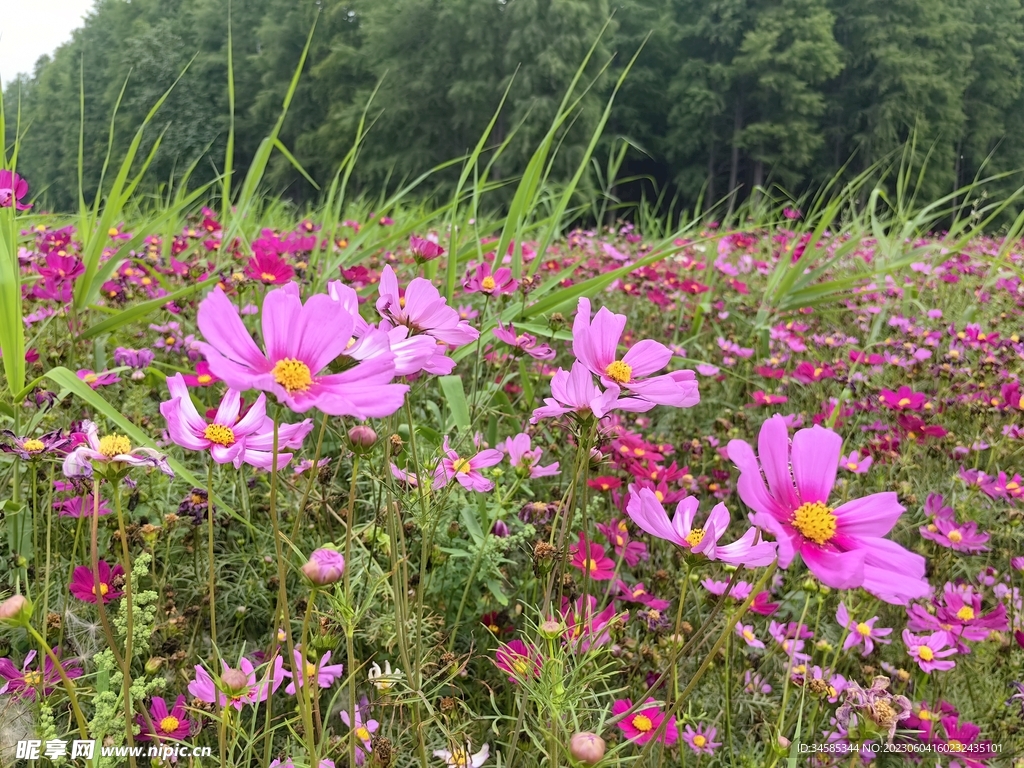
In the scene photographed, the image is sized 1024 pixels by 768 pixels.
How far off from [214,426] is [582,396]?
1.01 ft

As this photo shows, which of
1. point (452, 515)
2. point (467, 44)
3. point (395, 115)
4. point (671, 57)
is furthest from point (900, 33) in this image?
point (452, 515)

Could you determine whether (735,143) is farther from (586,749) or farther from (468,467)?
(586,749)

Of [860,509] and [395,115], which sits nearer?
[860,509]

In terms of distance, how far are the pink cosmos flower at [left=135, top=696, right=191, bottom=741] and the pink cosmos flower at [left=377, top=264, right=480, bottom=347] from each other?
1.31 ft

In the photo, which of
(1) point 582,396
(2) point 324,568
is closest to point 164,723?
(2) point 324,568

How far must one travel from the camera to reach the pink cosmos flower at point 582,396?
0.49m

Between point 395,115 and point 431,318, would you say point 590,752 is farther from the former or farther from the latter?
point 395,115

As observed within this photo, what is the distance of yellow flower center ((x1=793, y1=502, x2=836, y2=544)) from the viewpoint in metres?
0.40

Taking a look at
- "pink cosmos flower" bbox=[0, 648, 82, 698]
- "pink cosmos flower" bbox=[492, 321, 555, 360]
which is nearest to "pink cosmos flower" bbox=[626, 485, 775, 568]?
"pink cosmos flower" bbox=[492, 321, 555, 360]

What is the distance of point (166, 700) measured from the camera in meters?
0.77

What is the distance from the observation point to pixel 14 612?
39cm

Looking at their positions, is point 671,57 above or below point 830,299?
above

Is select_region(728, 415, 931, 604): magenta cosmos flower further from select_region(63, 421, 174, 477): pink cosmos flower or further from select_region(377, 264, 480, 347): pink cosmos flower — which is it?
select_region(63, 421, 174, 477): pink cosmos flower

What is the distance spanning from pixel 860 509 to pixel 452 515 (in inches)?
27.3
